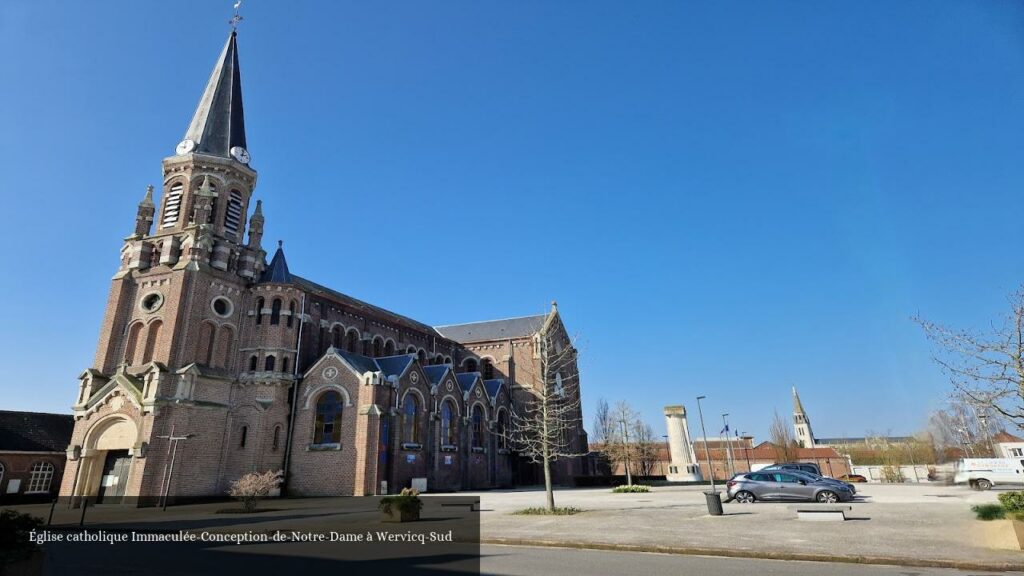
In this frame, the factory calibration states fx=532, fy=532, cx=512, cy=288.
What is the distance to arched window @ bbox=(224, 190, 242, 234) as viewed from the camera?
128 feet

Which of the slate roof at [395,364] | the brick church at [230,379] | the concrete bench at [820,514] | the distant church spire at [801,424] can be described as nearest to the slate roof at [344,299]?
the brick church at [230,379]

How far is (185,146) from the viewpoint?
129 feet

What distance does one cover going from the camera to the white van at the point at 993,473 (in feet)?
99.9

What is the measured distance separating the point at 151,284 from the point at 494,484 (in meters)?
29.6

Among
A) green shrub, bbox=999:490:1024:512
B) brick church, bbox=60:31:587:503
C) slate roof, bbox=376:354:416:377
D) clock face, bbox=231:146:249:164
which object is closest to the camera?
green shrub, bbox=999:490:1024:512

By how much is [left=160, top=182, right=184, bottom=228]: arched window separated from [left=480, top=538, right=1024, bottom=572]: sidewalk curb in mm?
35680

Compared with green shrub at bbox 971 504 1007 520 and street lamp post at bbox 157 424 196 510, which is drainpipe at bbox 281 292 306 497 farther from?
green shrub at bbox 971 504 1007 520

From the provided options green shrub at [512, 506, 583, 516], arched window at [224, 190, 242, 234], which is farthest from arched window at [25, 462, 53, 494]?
green shrub at [512, 506, 583, 516]

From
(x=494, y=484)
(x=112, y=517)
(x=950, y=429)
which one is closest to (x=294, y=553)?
(x=112, y=517)

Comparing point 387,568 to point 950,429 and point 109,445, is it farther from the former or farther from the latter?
point 950,429

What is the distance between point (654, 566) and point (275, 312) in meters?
32.5

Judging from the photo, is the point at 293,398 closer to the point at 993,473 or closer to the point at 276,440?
the point at 276,440

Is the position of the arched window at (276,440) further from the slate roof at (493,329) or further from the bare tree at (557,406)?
the slate roof at (493,329)

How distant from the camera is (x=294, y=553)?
474 inches
